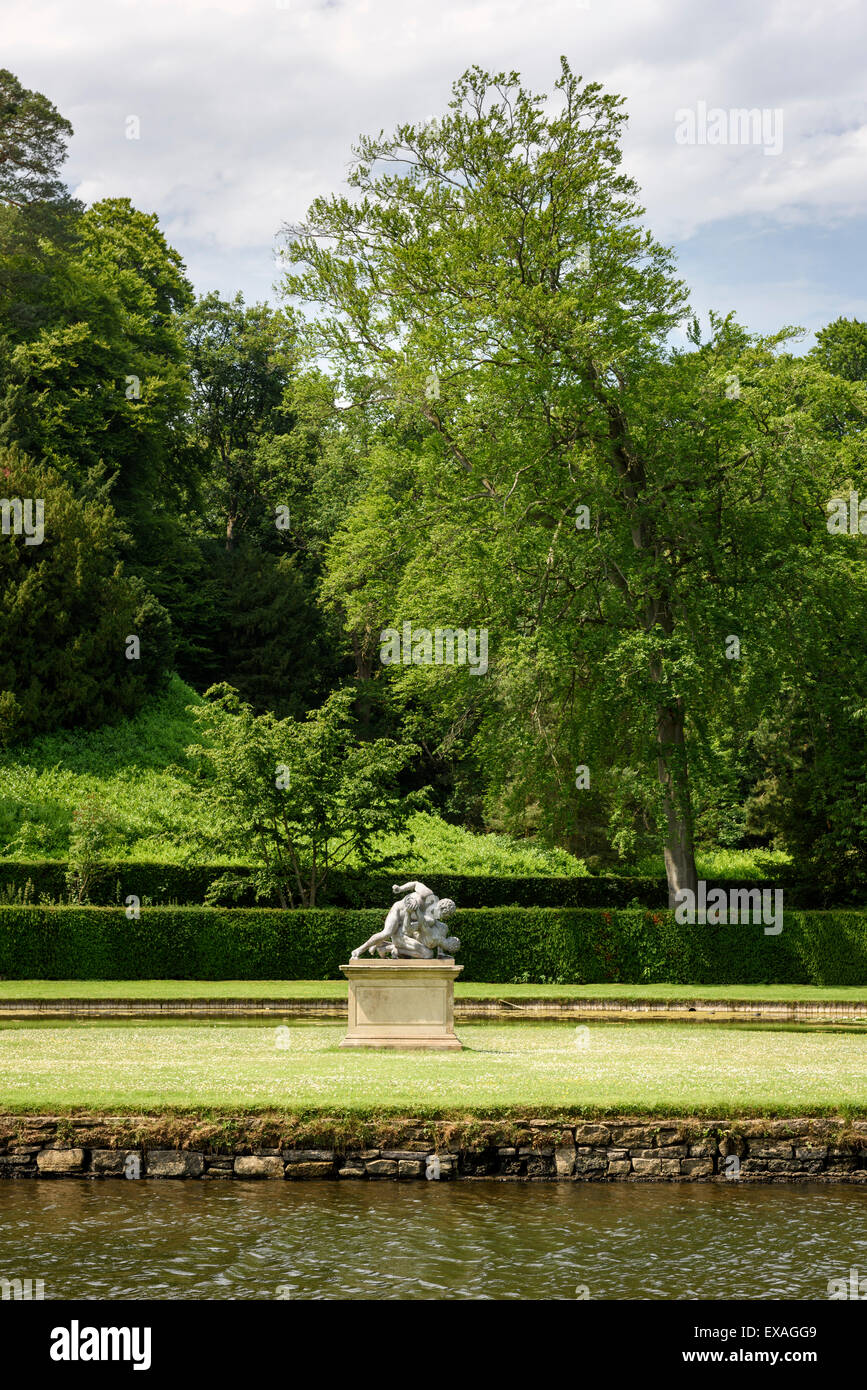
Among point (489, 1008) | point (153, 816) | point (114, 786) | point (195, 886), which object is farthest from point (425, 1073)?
point (114, 786)

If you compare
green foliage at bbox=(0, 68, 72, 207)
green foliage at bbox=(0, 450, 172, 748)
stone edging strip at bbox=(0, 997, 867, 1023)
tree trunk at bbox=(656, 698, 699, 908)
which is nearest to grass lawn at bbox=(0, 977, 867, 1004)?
stone edging strip at bbox=(0, 997, 867, 1023)

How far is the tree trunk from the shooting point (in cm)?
2825

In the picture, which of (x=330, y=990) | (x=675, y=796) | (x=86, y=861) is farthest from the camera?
(x=86, y=861)

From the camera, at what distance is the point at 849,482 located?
1270 inches

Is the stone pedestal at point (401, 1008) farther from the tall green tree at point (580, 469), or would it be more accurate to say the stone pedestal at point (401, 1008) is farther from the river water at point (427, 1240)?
the tall green tree at point (580, 469)

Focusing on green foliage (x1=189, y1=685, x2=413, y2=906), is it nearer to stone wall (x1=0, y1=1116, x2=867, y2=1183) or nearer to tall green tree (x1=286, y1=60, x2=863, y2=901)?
tall green tree (x1=286, y1=60, x2=863, y2=901)

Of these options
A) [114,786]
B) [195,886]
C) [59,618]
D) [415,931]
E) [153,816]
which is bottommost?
[195,886]

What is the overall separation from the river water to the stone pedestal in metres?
4.84

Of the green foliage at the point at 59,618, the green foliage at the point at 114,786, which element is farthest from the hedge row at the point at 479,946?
the green foliage at the point at 59,618

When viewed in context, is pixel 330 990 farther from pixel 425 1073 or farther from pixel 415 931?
pixel 425 1073

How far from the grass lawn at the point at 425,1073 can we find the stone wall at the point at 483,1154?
0.27m

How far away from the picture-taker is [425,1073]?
1230cm

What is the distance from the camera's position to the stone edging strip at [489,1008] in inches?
830

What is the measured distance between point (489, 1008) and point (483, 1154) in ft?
44.0
